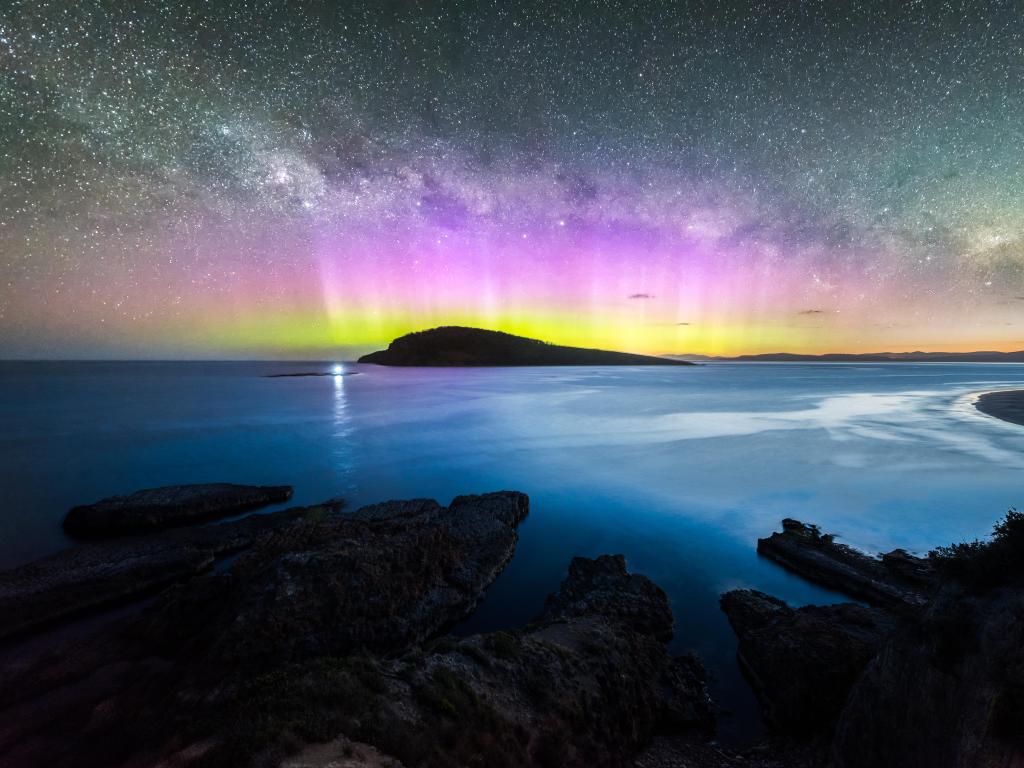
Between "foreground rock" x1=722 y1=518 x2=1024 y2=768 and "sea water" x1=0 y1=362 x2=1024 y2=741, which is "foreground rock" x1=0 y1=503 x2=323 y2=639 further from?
"foreground rock" x1=722 y1=518 x2=1024 y2=768

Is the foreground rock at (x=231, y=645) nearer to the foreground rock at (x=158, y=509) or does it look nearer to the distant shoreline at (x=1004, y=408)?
the foreground rock at (x=158, y=509)

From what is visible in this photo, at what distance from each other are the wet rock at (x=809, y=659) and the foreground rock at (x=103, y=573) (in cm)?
1302

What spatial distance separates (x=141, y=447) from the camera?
2736 centimetres

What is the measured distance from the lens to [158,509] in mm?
13898

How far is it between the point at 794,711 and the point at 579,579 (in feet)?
15.8

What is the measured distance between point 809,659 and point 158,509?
18151 millimetres

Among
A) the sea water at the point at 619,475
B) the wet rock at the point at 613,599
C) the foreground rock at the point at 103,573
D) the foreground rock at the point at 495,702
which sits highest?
the foreground rock at the point at 495,702

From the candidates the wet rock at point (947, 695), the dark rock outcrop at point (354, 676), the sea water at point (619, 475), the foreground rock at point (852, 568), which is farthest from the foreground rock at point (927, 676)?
the foreground rock at point (852, 568)

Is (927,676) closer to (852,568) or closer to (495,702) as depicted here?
(495,702)

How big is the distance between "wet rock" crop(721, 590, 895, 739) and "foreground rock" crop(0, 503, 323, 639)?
13021 millimetres

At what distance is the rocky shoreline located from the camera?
14.2 ft

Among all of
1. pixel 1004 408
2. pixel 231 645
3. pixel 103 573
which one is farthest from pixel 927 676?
pixel 1004 408

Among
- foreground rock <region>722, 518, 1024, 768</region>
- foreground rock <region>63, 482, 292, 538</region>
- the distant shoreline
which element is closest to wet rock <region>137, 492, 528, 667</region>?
foreground rock <region>722, 518, 1024, 768</region>

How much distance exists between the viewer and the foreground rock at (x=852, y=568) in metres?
9.66
